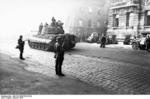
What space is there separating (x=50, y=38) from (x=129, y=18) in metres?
17.1

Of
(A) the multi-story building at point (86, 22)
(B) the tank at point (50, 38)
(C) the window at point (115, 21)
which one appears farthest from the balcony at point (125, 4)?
(B) the tank at point (50, 38)

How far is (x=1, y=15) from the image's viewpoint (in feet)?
28.6

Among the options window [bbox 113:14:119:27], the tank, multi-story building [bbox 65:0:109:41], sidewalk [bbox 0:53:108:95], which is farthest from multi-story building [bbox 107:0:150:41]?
sidewalk [bbox 0:53:108:95]

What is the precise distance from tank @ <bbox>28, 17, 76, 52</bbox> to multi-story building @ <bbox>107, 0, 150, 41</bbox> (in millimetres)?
13286

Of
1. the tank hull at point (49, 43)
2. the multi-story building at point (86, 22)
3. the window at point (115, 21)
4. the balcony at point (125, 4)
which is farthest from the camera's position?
the multi-story building at point (86, 22)

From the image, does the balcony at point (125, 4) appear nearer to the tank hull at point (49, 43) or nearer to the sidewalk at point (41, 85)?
the tank hull at point (49, 43)

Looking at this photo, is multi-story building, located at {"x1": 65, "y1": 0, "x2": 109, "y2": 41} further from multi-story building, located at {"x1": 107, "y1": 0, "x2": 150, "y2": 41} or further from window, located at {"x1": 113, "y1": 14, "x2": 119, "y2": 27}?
multi-story building, located at {"x1": 107, "y1": 0, "x2": 150, "y2": 41}

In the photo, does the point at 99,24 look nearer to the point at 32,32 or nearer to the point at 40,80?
the point at 32,32

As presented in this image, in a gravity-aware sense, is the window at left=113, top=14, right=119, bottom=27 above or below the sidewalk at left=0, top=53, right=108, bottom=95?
above

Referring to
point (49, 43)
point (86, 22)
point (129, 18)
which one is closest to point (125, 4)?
point (129, 18)

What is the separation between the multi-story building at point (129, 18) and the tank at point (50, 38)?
13286 millimetres

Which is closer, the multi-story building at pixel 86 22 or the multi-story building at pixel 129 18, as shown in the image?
the multi-story building at pixel 129 18

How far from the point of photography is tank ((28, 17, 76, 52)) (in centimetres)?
1833

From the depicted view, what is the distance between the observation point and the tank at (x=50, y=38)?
18.3 meters
